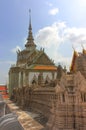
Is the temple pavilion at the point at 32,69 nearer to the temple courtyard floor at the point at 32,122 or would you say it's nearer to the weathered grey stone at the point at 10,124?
the temple courtyard floor at the point at 32,122

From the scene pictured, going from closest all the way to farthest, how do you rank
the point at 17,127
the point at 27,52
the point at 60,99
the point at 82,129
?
1. the point at 17,127
2. the point at 82,129
3. the point at 60,99
4. the point at 27,52

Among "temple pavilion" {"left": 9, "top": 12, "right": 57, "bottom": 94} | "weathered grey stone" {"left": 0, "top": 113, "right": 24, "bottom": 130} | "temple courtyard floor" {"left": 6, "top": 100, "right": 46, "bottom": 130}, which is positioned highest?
"temple pavilion" {"left": 9, "top": 12, "right": 57, "bottom": 94}

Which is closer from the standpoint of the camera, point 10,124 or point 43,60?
point 10,124

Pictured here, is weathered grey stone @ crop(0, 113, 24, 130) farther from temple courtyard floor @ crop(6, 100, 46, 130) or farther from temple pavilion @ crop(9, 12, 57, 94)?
temple pavilion @ crop(9, 12, 57, 94)

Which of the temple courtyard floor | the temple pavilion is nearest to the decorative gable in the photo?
the temple pavilion

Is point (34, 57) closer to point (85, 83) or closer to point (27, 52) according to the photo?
point (27, 52)

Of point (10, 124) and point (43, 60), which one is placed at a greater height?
point (43, 60)

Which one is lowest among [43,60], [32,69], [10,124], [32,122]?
[32,122]

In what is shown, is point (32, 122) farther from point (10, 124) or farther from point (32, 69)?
point (32, 69)

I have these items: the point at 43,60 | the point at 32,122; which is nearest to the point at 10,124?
the point at 32,122

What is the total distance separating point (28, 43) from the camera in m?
59.3

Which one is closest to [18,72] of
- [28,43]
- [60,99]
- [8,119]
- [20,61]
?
[20,61]

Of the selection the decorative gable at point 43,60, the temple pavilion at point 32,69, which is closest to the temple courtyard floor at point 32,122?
the temple pavilion at point 32,69

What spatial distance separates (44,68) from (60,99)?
36946mm
